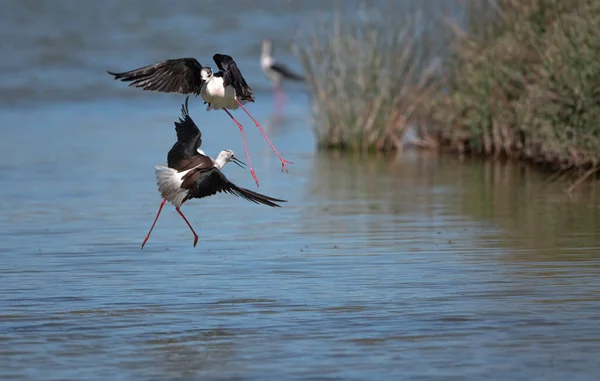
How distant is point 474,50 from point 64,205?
16.7 ft

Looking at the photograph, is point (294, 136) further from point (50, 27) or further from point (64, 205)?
point (50, 27)

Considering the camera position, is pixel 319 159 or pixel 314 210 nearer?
pixel 314 210

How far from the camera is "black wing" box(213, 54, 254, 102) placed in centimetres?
790

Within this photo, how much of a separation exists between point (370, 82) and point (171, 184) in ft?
22.5

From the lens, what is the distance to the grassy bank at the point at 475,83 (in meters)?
11.2

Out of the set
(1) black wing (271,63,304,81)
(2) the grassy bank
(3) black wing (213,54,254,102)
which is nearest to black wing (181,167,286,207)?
(3) black wing (213,54,254,102)

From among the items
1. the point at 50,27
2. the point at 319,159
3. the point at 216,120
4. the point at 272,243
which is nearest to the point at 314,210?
the point at 272,243

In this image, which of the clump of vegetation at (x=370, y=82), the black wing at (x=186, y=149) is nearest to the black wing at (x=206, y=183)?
the black wing at (x=186, y=149)

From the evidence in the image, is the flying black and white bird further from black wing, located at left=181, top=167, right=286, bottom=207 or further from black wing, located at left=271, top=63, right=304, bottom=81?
black wing, located at left=181, top=167, right=286, bottom=207

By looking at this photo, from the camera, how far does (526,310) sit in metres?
6.46

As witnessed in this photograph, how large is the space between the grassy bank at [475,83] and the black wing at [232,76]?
372cm

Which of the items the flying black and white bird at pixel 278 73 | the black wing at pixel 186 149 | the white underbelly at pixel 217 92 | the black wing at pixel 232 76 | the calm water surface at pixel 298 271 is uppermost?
the flying black and white bird at pixel 278 73

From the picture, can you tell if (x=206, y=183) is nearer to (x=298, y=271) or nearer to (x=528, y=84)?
(x=298, y=271)

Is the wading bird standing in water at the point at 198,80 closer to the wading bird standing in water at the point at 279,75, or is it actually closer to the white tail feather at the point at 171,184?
the white tail feather at the point at 171,184
